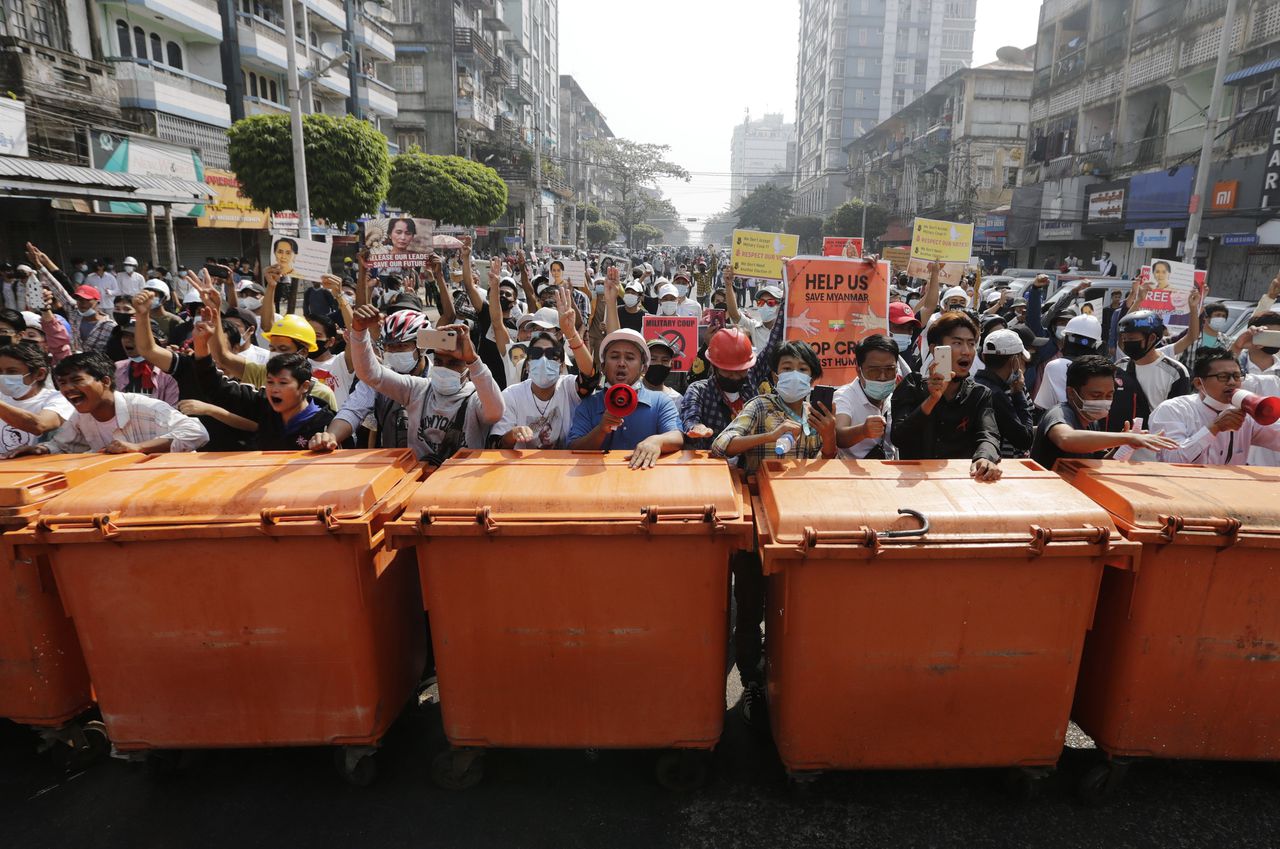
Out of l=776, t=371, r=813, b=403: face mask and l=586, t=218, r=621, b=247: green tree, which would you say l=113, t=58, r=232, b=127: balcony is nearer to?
l=776, t=371, r=813, b=403: face mask

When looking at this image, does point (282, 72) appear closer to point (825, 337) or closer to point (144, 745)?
point (825, 337)

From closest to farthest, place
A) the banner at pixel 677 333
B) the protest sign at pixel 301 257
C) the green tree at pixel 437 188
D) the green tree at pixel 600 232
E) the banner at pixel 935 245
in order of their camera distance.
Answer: the protest sign at pixel 301 257 → the banner at pixel 677 333 → the banner at pixel 935 245 → the green tree at pixel 437 188 → the green tree at pixel 600 232

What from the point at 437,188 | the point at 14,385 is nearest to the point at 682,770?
the point at 14,385

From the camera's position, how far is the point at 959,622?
2939 millimetres

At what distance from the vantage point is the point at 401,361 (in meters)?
4.49

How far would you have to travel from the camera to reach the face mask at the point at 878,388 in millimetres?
3969

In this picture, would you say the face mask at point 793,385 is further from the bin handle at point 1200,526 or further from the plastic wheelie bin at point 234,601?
the plastic wheelie bin at point 234,601

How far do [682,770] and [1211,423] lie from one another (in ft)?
9.97

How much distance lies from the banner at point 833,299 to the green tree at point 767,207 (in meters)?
89.8

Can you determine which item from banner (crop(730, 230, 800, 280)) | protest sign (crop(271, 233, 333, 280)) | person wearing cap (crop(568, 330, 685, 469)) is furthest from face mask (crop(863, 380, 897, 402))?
banner (crop(730, 230, 800, 280))

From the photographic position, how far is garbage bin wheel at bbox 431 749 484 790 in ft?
10.7

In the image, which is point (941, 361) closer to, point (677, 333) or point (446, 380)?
point (446, 380)

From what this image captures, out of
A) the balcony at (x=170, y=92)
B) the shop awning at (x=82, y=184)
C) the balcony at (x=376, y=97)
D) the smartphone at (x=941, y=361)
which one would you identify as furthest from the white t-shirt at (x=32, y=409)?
the balcony at (x=376, y=97)

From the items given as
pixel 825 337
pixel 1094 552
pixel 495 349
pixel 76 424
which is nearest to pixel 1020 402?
pixel 1094 552
